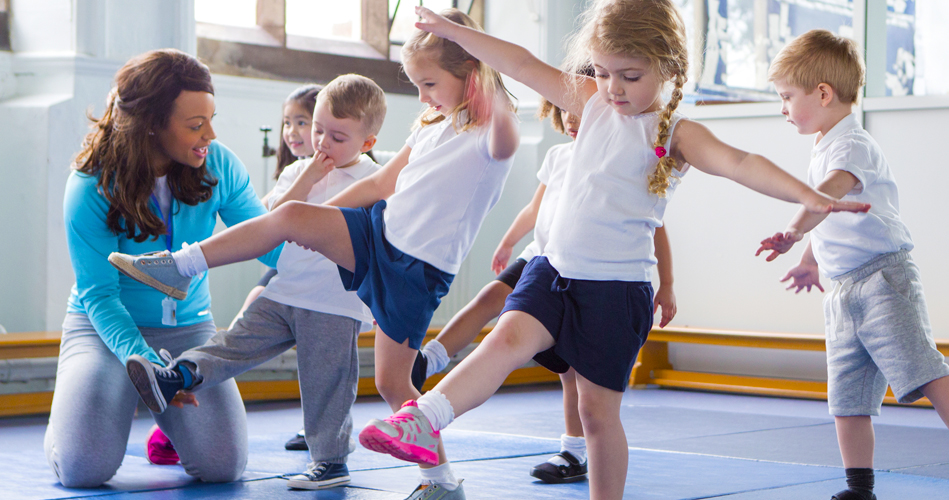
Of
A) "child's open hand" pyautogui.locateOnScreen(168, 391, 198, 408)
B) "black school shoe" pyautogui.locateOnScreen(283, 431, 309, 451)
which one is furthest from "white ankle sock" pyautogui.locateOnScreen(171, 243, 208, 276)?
"black school shoe" pyautogui.locateOnScreen(283, 431, 309, 451)

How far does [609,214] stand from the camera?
1891mm

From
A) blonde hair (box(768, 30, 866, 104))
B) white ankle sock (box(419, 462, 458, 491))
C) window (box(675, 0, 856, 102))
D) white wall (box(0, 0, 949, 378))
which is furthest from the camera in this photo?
window (box(675, 0, 856, 102))

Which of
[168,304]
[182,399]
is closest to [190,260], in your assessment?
[182,399]

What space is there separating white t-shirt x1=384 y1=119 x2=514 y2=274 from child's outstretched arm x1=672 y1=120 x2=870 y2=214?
0.49 meters

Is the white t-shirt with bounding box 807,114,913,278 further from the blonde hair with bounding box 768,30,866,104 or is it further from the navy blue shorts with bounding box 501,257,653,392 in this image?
the navy blue shorts with bounding box 501,257,653,392

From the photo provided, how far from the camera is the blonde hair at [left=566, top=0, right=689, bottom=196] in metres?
1.86

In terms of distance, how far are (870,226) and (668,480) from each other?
0.86 m

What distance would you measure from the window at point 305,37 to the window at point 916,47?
7.76 ft

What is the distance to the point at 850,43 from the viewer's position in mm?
2445

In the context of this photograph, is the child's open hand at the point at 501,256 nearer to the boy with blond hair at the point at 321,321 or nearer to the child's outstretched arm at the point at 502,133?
the boy with blond hair at the point at 321,321

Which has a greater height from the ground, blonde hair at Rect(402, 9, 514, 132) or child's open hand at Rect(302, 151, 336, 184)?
blonde hair at Rect(402, 9, 514, 132)

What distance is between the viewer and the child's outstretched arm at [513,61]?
195 cm

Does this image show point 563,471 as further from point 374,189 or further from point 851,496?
point 374,189

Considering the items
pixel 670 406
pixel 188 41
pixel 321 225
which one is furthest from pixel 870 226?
pixel 188 41
